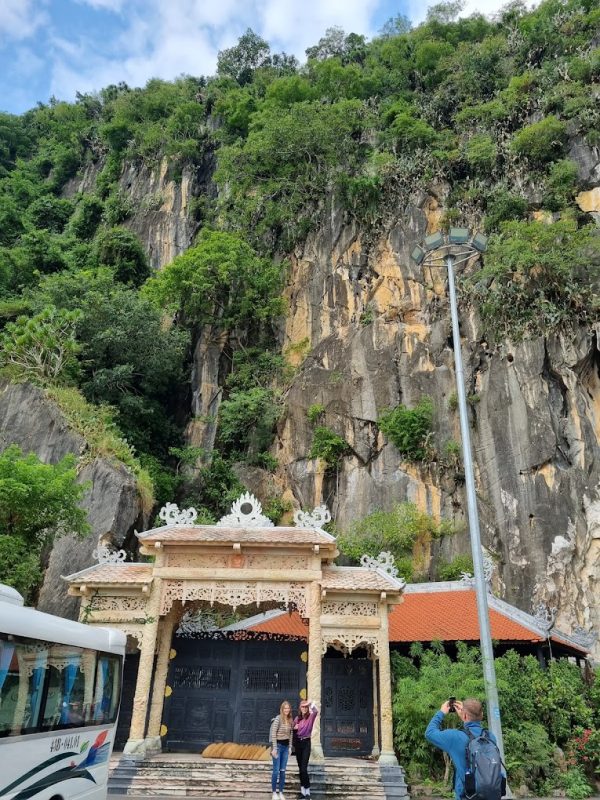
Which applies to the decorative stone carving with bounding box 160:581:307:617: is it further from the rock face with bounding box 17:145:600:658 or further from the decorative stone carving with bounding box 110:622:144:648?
the rock face with bounding box 17:145:600:658

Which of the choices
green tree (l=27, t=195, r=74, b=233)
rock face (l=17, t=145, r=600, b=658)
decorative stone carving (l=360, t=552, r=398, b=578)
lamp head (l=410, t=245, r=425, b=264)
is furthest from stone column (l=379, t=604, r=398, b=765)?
green tree (l=27, t=195, r=74, b=233)

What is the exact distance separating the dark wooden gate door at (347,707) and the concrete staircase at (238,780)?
1.43m

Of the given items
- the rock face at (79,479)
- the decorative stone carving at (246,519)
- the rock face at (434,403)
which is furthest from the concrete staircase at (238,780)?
the rock face at (434,403)

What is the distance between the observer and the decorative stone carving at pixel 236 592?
10.6m

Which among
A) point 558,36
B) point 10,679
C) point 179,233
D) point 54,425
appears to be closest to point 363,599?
point 10,679

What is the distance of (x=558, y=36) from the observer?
29.6 meters

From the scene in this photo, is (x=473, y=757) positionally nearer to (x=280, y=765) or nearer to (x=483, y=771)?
(x=483, y=771)

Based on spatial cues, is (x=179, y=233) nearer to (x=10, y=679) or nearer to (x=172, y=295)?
(x=172, y=295)

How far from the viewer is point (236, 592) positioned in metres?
10.6

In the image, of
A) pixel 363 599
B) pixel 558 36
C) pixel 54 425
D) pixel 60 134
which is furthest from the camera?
pixel 60 134

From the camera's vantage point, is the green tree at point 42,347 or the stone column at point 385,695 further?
the green tree at point 42,347

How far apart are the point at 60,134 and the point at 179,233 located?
20.9m

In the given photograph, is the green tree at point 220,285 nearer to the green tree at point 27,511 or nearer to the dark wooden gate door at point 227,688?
the green tree at point 27,511

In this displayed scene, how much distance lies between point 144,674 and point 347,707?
13.4 feet
